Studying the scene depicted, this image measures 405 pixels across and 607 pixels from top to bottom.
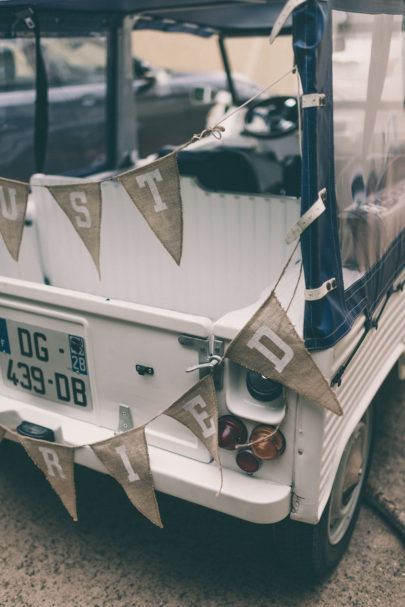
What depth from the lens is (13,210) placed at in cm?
212

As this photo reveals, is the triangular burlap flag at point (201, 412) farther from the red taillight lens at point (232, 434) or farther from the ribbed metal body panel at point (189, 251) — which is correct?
the ribbed metal body panel at point (189, 251)

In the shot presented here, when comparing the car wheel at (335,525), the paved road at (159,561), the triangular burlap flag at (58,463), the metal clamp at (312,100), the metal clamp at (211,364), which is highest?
the metal clamp at (312,100)

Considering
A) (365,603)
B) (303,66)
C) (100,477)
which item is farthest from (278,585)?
(303,66)

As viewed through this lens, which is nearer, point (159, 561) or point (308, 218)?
point (308, 218)

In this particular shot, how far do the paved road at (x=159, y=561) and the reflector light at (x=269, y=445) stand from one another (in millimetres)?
784

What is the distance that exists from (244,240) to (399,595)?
165 centimetres

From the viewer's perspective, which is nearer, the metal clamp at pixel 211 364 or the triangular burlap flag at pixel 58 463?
the metal clamp at pixel 211 364

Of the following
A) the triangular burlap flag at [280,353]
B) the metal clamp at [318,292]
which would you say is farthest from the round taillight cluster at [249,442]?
the metal clamp at [318,292]

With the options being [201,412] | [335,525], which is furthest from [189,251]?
[335,525]

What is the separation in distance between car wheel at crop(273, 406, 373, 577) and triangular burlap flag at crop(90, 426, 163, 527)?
53cm

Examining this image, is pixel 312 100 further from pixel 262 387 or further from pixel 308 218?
pixel 262 387

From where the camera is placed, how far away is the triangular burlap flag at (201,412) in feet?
6.07

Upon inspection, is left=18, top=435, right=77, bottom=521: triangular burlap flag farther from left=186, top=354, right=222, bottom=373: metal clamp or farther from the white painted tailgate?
left=186, top=354, right=222, bottom=373: metal clamp

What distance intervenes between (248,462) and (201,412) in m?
0.25
